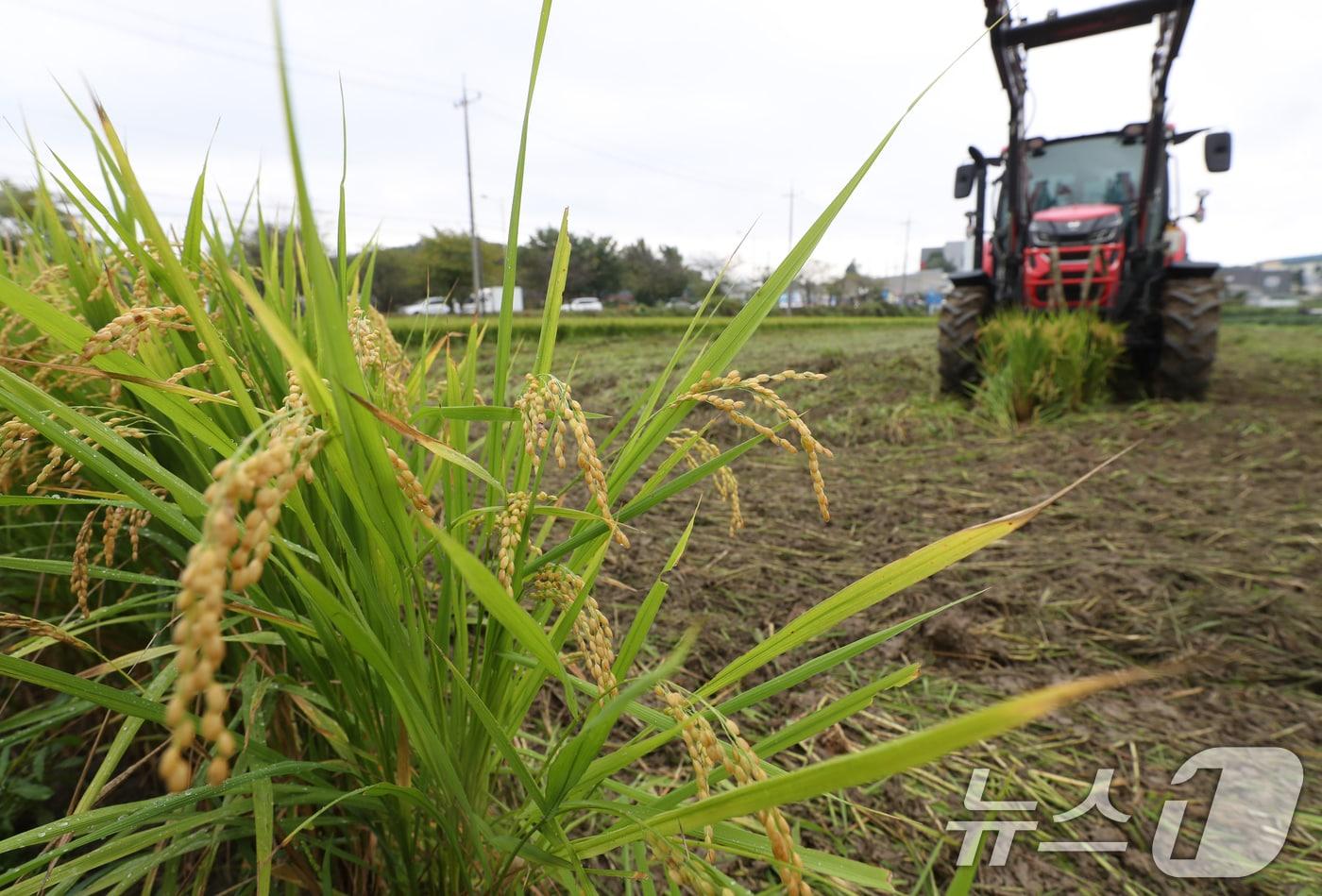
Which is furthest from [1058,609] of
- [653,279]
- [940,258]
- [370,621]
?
[940,258]

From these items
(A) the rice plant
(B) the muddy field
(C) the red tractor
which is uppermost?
(C) the red tractor

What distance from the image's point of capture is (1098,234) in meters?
5.05

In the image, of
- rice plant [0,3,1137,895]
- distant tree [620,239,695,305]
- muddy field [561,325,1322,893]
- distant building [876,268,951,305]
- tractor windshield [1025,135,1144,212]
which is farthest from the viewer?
distant building [876,268,951,305]

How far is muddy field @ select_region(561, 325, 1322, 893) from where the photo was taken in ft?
3.84

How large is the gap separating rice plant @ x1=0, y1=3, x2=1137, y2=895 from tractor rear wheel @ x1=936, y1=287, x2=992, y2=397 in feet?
15.4

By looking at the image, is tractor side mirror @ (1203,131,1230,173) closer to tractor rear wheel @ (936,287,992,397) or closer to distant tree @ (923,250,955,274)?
tractor rear wheel @ (936,287,992,397)

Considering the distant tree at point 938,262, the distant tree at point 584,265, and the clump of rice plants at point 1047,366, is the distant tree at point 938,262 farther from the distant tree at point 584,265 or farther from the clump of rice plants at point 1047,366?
the clump of rice plants at point 1047,366

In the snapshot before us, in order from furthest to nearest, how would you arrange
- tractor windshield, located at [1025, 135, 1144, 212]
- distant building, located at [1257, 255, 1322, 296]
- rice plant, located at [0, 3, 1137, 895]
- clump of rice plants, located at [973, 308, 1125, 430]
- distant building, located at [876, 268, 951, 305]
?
1. distant building, located at [876, 268, 951, 305]
2. distant building, located at [1257, 255, 1322, 296]
3. tractor windshield, located at [1025, 135, 1144, 212]
4. clump of rice plants, located at [973, 308, 1125, 430]
5. rice plant, located at [0, 3, 1137, 895]

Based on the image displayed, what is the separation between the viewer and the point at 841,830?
1.15 m

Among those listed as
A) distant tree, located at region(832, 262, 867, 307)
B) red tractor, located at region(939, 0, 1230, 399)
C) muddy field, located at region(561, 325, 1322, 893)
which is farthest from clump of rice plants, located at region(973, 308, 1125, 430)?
distant tree, located at region(832, 262, 867, 307)

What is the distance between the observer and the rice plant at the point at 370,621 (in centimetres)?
40

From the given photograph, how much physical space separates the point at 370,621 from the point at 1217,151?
645 cm

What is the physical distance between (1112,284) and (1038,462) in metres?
2.50

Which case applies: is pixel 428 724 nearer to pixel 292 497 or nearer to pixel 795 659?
pixel 292 497
